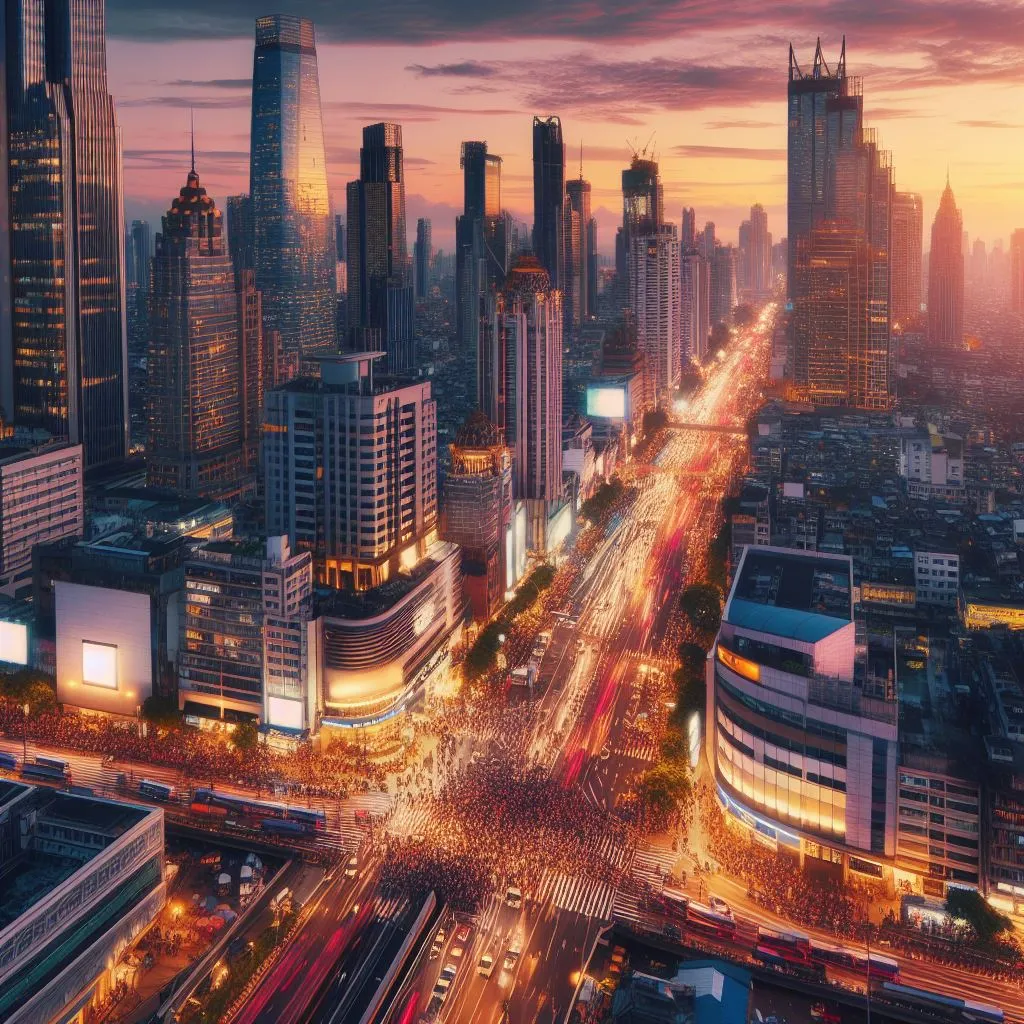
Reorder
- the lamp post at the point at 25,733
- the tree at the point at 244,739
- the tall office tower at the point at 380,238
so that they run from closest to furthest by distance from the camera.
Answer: the lamp post at the point at 25,733, the tree at the point at 244,739, the tall office tower at the point at 380,238

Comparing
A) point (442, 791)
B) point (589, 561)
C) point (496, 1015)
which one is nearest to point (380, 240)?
point (589, 561)

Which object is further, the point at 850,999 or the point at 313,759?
the point at 313,759

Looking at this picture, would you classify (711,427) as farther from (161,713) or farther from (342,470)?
(161,713)

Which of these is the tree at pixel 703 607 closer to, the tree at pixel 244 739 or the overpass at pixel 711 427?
the tree at pixel 244 739

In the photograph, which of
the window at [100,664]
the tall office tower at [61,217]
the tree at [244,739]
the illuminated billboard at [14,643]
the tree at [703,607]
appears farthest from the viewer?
the tall office tower at [61,217]

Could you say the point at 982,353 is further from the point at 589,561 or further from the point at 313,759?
the point at 313,759

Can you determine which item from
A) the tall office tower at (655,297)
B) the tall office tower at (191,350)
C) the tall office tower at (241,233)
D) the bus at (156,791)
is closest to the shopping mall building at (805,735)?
the bus at (156,791)

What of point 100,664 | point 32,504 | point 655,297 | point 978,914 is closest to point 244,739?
point 100,664
